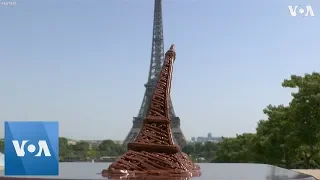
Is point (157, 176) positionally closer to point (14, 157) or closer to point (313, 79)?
point (14, 157)

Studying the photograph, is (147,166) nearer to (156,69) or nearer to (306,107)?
(306,107)

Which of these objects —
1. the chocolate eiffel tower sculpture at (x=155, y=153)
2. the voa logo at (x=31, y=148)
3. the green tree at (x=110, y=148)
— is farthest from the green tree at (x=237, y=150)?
the voa logo at (x=31, y=148)

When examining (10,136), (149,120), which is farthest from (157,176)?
(10,136)

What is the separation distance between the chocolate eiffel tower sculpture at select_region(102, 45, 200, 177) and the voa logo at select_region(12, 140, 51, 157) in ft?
3.39

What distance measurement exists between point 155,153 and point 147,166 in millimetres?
303

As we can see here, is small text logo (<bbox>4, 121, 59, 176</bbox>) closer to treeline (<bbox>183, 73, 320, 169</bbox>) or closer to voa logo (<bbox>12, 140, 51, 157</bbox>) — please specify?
voa logo (<bbox>12, 140, 51, 157</bbox>)

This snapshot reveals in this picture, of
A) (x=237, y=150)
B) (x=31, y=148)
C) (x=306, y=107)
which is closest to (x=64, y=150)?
(x=237, y=150)

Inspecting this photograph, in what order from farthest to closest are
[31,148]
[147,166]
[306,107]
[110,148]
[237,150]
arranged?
[110,148]
[237,150]
[306,107]
[31,148]
[147,166]

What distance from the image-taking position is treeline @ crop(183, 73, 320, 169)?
1761 cm

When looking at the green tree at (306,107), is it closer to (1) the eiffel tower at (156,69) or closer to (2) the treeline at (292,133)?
(2) the treeline at (292,133)

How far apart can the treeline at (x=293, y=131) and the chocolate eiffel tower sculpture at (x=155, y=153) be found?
Answer: 29.8 ft

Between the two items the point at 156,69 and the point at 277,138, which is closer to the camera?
the point at 277,138

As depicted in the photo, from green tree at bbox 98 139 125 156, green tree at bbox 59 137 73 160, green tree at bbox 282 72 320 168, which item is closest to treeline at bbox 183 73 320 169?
green tree at bbox 282 72 320 168

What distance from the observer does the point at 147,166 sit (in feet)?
28.1
